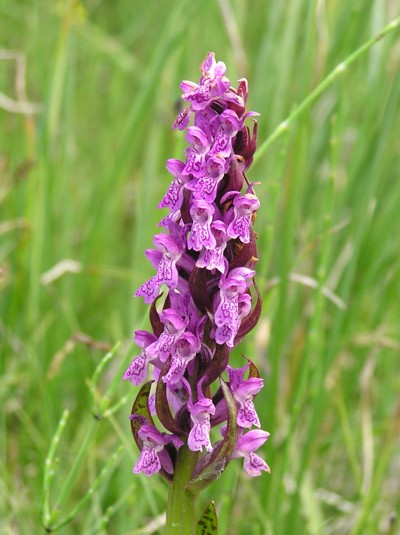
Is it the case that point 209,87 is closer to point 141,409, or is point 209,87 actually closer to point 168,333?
point 168,333

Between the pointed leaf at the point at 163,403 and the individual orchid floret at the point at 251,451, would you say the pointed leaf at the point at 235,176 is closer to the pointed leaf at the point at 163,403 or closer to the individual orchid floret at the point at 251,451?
the pointed leaf at the point at 163,403

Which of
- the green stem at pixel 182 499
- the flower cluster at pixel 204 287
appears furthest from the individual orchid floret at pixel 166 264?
the green stem at pixel 182 499

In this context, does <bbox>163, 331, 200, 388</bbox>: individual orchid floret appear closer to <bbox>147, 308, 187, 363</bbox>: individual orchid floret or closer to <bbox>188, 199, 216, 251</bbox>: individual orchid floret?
<bbox>147, 308, 187, 363</bbox>: individual orchid floret

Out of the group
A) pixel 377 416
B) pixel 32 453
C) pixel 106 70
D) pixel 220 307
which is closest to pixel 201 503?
pixel 32 453

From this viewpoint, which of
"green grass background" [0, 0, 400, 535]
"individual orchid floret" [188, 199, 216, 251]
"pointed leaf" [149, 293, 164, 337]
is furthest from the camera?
"green grass background" [0, 0, 400, 535]

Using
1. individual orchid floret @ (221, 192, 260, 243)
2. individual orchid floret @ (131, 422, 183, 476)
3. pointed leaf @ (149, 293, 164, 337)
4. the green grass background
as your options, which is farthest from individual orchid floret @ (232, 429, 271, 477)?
the green grass background

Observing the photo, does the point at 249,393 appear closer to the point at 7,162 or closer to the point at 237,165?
the point at 237,165

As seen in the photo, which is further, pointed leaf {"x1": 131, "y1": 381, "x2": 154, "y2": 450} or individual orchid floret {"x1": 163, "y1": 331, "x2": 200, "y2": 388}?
pointed leaf {"x1": 131, "y1": 381, "x2": 154, "y2": 450}
